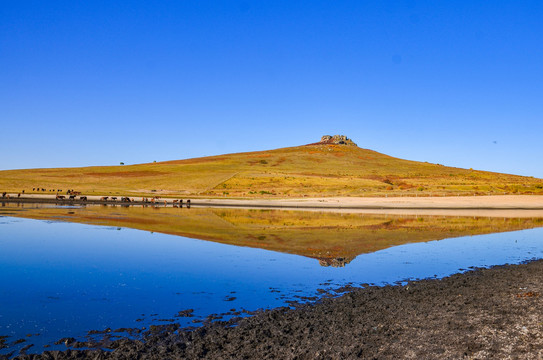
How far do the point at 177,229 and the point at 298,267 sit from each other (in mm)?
17687

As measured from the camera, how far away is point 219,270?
18.9 m

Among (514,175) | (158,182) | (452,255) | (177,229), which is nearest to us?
(452,255)

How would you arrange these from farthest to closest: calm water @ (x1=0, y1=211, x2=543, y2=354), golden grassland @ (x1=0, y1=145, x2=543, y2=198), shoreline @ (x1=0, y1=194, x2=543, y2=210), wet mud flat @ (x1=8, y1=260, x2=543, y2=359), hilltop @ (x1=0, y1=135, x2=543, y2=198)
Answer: hilltop @ (x1=0, y1=135, x2=543, y2=198)
golden grassland @ (x1=0, y1=145, x2=543, y2=198)
shoreline @ (x1=0, y1=194, x2=543, y2=210)
calm water @ (x1=0, y1=211, x2=543, y2=354)
wet mud flat @ (x1=8, y1=260, x2=543, y2=359)

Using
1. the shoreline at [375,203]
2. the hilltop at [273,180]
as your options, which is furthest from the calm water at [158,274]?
the hilltop at [273,180]

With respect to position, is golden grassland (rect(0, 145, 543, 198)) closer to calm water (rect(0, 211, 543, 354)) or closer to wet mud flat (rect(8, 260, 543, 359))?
calm water (rect(0, 211, 543, 354))

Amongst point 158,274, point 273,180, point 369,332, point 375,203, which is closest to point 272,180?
point 273,180

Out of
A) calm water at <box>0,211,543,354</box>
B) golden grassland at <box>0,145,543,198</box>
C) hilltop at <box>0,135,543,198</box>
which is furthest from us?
hilltop at <box>0,135,543,198</box>

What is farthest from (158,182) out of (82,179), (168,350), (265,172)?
(168,350)

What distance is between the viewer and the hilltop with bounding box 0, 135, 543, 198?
92938 millimetres

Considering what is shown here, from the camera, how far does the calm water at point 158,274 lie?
12.2m

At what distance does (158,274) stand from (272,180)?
3453 inches

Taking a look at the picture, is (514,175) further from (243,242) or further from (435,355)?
(435,355)

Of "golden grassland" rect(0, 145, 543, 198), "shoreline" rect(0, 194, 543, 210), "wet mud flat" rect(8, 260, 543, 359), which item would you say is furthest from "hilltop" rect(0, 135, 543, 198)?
"wet mud flat" rect(8, 260, 543, 359)

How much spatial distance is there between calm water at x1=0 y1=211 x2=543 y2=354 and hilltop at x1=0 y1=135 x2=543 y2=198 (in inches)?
2317
